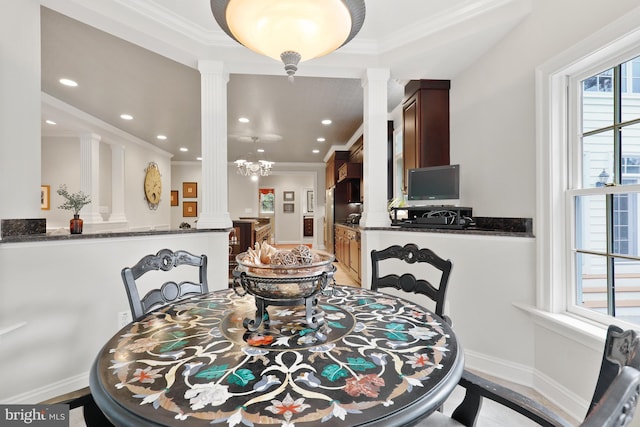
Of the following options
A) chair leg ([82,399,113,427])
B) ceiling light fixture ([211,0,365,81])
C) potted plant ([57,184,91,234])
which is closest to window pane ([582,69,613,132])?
ceiling light fixture ([211,0,365,81])

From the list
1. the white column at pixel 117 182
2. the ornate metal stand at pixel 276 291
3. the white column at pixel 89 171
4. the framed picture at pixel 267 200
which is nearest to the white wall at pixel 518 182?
the ornate metal stand at pixel 276 291

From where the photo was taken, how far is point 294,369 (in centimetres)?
75

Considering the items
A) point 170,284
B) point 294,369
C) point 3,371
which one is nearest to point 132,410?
point 294,369

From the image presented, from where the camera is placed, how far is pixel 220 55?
2.70 m

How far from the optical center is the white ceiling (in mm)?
2264

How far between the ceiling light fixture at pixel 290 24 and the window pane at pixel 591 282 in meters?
1.91

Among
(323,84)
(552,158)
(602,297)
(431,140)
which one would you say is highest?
(323,84)

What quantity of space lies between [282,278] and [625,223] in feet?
6.17

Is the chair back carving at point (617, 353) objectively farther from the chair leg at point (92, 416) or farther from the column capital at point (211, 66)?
the column capital at point (211, 66)

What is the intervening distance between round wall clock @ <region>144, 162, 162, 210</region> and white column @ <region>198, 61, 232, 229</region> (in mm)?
5034

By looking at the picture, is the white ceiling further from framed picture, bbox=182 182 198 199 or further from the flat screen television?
framed picture, bbox=182 182 198 199

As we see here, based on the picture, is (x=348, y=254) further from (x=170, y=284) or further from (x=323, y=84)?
(x=170, y=284)

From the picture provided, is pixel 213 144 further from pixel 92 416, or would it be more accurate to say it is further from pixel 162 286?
pixel 92 416

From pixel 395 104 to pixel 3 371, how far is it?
4662mm
